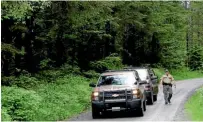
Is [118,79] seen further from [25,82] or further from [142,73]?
[25,82]

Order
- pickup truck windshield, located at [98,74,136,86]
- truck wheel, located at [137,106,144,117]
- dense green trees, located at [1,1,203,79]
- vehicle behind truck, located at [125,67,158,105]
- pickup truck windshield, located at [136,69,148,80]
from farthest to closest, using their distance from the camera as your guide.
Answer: dense green trees, located at [1,1,203,79] < pickup truck windshield, located at [136,69,148,80] < vehicle behind truck, located at [125,67,158,105] < pickup truck windshield, located at [98,74,136,86] < truck wheel, located at [137,106,144,117]

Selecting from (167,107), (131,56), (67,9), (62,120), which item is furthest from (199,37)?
(62,120)

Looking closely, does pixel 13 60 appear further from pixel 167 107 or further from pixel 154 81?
pixel 167 107

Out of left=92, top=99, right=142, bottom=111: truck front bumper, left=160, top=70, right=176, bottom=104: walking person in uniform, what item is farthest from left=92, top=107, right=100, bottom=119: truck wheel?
left=160, top=70, right=176, bottom=104: walking person in uniform

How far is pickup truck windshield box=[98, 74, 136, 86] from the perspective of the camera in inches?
774

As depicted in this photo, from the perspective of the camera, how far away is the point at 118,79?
19875 mm

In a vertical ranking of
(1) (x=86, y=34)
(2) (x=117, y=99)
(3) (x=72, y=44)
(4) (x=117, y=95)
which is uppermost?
(1) (x=86, y=34)

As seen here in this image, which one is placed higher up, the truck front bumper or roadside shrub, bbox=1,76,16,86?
roadside shrub, bbox=1,76,16,86

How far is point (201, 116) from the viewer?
1864 cm

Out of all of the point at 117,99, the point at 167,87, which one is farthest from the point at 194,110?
the point at 117,99

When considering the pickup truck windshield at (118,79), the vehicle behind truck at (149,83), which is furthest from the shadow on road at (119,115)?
the vehicle behind truck at (149,83)

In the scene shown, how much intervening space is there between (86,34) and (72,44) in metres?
1.70

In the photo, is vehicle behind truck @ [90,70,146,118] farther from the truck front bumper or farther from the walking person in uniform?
the walking person in uniform

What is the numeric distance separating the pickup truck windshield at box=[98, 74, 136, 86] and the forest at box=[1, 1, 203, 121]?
1.98 meters
